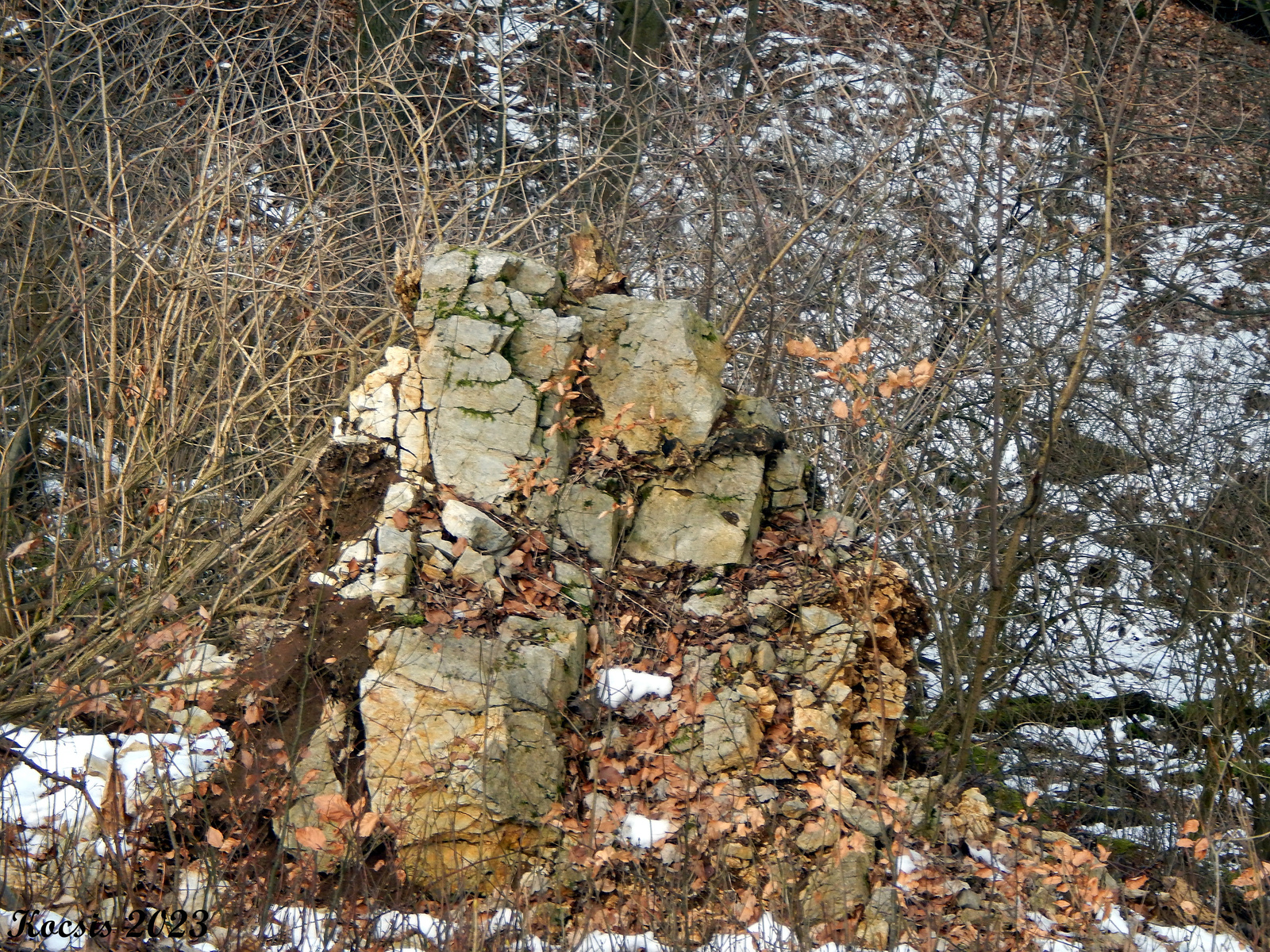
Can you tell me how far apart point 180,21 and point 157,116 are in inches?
52.8

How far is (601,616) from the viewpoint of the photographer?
4109 mm

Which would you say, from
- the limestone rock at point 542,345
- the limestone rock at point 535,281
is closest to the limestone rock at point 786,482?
the limestone rock at point 542,345

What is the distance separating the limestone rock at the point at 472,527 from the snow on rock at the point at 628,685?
0.65 metres

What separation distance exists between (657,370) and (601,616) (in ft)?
3.61

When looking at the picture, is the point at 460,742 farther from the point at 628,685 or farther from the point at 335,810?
the point at 628,685

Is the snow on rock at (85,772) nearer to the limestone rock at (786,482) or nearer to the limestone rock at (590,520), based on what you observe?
the limestone rock at (590,520)

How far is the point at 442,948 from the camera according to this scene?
9.23 feet

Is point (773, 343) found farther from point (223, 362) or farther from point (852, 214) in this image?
point (223, 362)

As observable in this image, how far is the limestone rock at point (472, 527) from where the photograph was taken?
13.2ft

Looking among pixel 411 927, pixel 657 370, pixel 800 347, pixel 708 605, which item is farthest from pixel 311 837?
pixel 800 347

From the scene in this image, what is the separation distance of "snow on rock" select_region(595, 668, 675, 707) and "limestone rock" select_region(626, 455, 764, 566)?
A: 1.71ft

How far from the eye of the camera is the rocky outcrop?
3.58m

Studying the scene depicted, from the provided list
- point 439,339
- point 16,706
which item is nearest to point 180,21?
point 439,339

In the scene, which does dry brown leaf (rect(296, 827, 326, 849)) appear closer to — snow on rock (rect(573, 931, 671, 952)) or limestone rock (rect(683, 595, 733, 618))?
snow on rock (rect(573, 931, 671, 952))
